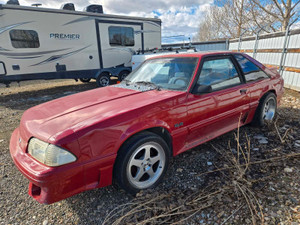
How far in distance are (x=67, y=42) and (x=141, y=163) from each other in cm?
758

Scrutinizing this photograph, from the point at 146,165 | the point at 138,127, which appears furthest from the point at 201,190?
the point at 138,127

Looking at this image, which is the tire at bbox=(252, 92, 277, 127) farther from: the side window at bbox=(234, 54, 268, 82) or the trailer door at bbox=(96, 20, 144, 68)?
the trailer door at bbox=(96, 20, 144, 68)

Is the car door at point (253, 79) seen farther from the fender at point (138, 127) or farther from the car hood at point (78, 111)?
the fender at point (138, 127)

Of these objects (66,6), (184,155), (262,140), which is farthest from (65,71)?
(262,140)

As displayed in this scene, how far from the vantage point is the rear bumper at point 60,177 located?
1646mm

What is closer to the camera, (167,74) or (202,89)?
(202,89)

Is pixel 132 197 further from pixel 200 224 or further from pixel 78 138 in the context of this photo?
pixel 78 138

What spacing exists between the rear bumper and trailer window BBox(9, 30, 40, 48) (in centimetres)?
686

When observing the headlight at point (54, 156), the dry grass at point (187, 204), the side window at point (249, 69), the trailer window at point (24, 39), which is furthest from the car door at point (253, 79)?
the trailer window at point (24, 39)

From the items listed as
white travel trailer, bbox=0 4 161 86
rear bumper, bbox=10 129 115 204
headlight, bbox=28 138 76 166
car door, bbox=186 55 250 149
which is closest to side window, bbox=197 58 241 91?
car door, bbox=186 55 250 149

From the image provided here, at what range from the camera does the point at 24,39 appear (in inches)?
282

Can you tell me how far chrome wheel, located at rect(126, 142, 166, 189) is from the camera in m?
2.14

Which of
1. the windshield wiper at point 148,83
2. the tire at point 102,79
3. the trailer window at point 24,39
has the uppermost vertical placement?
the trailer window at point 24,39

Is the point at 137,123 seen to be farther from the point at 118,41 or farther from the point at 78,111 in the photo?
the point at 118,41
